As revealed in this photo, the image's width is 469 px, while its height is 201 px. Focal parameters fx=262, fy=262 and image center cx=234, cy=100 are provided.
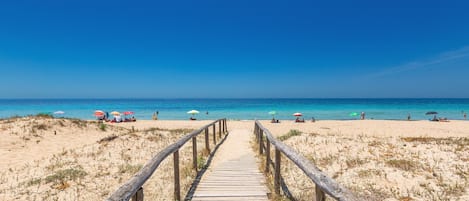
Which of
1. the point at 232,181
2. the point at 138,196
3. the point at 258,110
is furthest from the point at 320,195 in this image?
the point at 258,110

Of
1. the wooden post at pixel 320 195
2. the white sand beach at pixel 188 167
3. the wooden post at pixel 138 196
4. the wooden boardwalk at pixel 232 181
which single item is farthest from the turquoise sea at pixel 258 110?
the wooden post at pixel 138 196

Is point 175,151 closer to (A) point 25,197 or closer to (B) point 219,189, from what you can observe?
(B) point 219,189

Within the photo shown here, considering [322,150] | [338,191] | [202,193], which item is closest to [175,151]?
[202,193]

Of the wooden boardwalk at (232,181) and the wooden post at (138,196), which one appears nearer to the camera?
the wooden post at (138,196)

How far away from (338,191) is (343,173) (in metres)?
4.97

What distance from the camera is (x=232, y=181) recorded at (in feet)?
19.8

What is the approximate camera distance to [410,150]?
9.38 m

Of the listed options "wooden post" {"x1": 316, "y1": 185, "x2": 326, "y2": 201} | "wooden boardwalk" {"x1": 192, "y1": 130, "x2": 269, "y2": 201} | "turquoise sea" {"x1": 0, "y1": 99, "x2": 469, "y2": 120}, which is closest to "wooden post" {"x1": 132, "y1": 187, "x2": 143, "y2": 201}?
"wooden boardwalk" {"x1": 192, "y1": 130, "x2": 269, "y2": 201}

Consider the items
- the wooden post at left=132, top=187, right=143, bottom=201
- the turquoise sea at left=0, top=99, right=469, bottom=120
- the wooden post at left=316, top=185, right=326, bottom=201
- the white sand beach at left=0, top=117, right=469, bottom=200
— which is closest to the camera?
the wooden post at left=132, top=187, right=143, bottom=201

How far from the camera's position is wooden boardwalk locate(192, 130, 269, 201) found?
198 inches

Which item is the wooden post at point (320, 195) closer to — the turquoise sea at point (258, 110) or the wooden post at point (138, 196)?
the wooden post at point (138, 196)

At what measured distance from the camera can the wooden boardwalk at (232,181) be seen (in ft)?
16.5

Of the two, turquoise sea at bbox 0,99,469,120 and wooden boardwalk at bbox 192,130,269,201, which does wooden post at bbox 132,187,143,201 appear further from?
turquoise sea at bbox 0,99,469,120

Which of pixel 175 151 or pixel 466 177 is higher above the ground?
pixel 175 151
